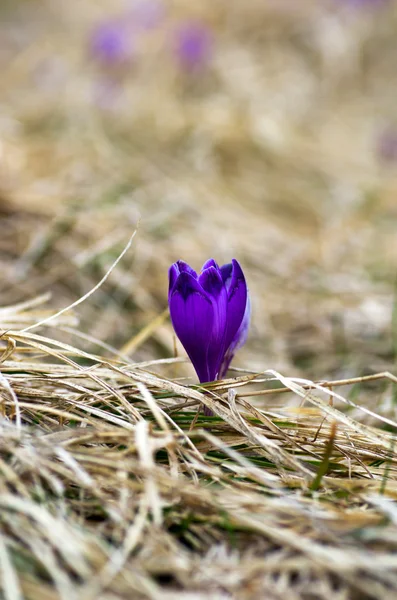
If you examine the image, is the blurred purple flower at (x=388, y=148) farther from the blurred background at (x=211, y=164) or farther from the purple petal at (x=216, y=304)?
the purple petal at (x=216, y=304)

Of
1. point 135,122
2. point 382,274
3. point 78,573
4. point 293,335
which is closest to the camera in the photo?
point 78,573

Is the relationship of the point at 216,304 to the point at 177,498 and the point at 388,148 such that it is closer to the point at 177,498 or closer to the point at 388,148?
the point at 177,498

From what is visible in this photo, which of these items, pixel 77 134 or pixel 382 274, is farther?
pixel 77 134

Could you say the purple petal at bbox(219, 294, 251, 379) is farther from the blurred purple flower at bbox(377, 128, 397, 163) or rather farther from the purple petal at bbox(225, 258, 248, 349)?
the blurred purple flower at bbox(377, 128, 397, 163)

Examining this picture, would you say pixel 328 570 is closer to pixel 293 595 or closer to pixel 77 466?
pixel 293 595

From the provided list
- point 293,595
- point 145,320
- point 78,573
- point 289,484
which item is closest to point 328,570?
→ point 293,595

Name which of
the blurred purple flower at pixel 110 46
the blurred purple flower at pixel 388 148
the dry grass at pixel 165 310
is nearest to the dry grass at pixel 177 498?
the dry grass at pixel 165 310

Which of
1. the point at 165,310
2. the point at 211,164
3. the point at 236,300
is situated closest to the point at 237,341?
the point at 236,300

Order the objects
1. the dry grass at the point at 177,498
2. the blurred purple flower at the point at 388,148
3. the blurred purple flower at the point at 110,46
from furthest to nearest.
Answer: the blurred purple flower at the point at 110,46
the blurred purple flower at the point at 388,148
the dry grass at the point at 177,498
